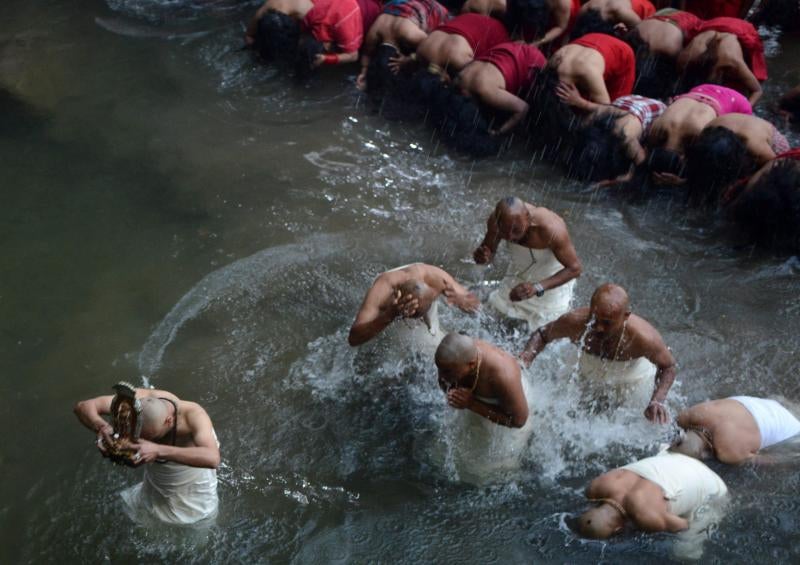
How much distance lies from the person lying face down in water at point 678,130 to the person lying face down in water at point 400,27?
2.46 meters

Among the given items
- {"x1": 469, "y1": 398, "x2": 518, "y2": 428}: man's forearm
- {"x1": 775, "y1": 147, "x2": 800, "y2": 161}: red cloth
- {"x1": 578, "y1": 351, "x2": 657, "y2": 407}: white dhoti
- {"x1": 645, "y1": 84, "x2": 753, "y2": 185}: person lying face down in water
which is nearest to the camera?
{"x1": 469, "y1": 398, "x2": 518, "y2": 428}: man's forearm

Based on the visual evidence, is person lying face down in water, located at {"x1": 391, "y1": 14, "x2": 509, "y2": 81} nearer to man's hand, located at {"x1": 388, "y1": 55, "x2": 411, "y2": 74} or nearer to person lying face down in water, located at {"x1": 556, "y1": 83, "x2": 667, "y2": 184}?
man's hand, located at {"x1": 388, "y1": 55, "x2": 411, "y2": 74}

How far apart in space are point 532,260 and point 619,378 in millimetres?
968

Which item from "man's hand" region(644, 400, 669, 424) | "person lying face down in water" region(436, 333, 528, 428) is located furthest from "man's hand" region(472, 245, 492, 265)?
"man's hand" region(644, 400, 669, 424)

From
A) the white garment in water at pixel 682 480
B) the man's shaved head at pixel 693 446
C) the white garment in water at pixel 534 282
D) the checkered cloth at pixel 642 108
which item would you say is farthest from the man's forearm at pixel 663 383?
the checkered cloth at pixel 642 108

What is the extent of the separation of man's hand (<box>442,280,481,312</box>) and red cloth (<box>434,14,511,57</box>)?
3305mm

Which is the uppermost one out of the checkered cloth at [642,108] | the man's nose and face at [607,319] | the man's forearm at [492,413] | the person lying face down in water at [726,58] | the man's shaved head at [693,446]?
the person lying face down in water at [726,58]

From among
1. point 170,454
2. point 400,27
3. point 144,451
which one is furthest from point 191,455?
point 400,27

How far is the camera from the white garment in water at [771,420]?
449 centimetres

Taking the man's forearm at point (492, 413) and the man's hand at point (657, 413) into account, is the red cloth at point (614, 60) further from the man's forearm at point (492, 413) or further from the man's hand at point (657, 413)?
the man's forearm at point (492, 413)

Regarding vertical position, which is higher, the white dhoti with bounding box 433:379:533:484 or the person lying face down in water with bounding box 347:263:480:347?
the person lying face down in water with bounding box 347:263:480:347

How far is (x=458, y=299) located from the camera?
204 inches

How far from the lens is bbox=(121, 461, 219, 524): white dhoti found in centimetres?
405

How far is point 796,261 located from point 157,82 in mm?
6100
